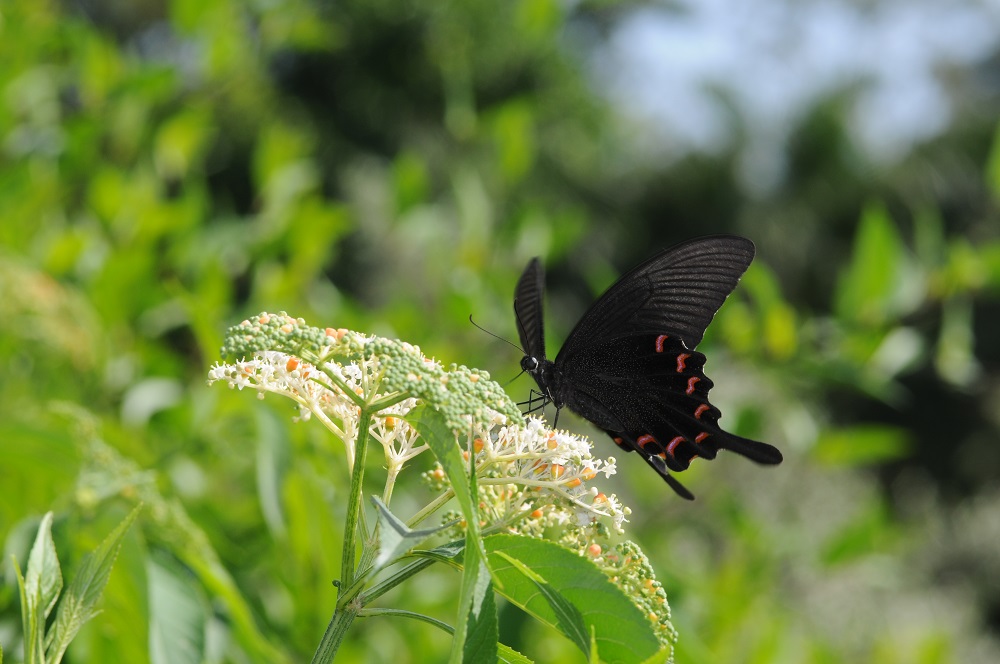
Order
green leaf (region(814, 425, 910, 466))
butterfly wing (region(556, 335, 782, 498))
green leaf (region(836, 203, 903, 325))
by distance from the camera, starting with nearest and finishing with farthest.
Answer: butterfly wing (region(556, 335, 782, 498)) < green leaf (region(836, 203, 903, 325)) < green leaf (region(814, 425, 910, 466))

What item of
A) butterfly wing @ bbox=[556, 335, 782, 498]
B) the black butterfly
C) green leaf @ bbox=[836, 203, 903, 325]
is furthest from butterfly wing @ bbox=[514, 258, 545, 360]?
green leaf @ bbox=[836, 203, 903, 325]

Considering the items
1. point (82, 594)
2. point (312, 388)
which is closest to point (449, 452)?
point (312, 388)

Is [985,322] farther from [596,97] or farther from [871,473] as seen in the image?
[596,97]

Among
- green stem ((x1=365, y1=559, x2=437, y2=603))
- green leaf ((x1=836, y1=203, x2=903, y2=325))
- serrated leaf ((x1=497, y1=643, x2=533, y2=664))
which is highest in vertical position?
green leaf ((x1=836, y1=203, x2=903, y2=325))

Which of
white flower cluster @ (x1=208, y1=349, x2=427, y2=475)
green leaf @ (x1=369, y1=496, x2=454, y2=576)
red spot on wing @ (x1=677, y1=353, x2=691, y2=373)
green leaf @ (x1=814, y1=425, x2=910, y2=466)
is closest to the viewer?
green leaf @ (x1=369, y1=496, x2=454, y2=576)

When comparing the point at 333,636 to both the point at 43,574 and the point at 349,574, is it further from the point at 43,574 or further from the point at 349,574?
the point at 43,574

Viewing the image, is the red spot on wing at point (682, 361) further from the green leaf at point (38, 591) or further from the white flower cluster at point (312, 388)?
the green leaf at point (38, 591)

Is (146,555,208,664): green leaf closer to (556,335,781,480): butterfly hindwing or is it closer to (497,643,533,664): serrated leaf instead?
(497,643,533,664): serrated leaf
